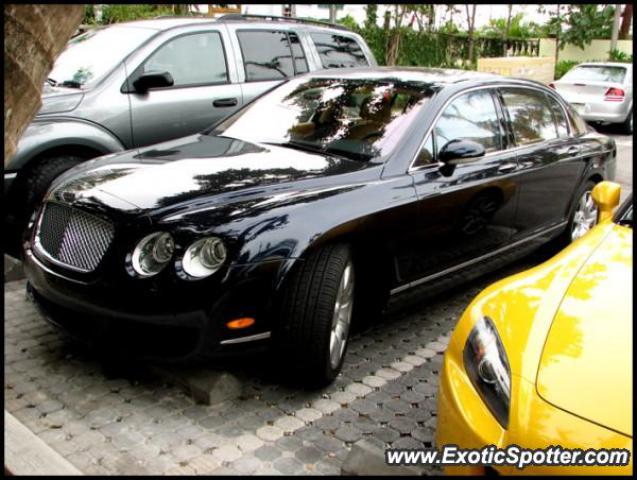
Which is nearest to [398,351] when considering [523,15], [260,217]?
[260,217]

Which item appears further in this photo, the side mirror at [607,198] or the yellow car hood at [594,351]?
the side mirror at [607,198]

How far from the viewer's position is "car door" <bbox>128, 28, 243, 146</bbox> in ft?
19.2

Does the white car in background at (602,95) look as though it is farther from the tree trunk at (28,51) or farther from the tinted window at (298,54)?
the tree trunk at (28,51)

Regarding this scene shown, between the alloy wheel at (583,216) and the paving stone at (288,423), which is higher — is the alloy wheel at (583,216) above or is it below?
above

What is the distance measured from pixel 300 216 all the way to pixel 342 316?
61 cm

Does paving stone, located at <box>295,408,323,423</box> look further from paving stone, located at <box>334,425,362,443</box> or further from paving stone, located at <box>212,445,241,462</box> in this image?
paving stone, located at <box>212,445,241,462</box>

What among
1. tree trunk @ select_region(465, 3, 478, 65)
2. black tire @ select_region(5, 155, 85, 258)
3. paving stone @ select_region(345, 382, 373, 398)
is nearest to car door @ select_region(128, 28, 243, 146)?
black tire @ select_region(5, 155, 85, 258)

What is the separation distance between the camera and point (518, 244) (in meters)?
4.95

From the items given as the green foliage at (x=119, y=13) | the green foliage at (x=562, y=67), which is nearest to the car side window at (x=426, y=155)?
the green foliage at (x=119, y=13)

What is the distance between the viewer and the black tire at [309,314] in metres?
3.27

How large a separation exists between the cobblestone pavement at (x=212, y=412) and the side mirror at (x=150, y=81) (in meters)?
2.44

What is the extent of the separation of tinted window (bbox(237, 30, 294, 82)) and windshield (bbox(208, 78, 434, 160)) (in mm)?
1968

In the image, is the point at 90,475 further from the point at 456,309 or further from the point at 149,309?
the point at 456,309

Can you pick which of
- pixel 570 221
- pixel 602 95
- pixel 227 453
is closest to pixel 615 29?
pixel 602 95
